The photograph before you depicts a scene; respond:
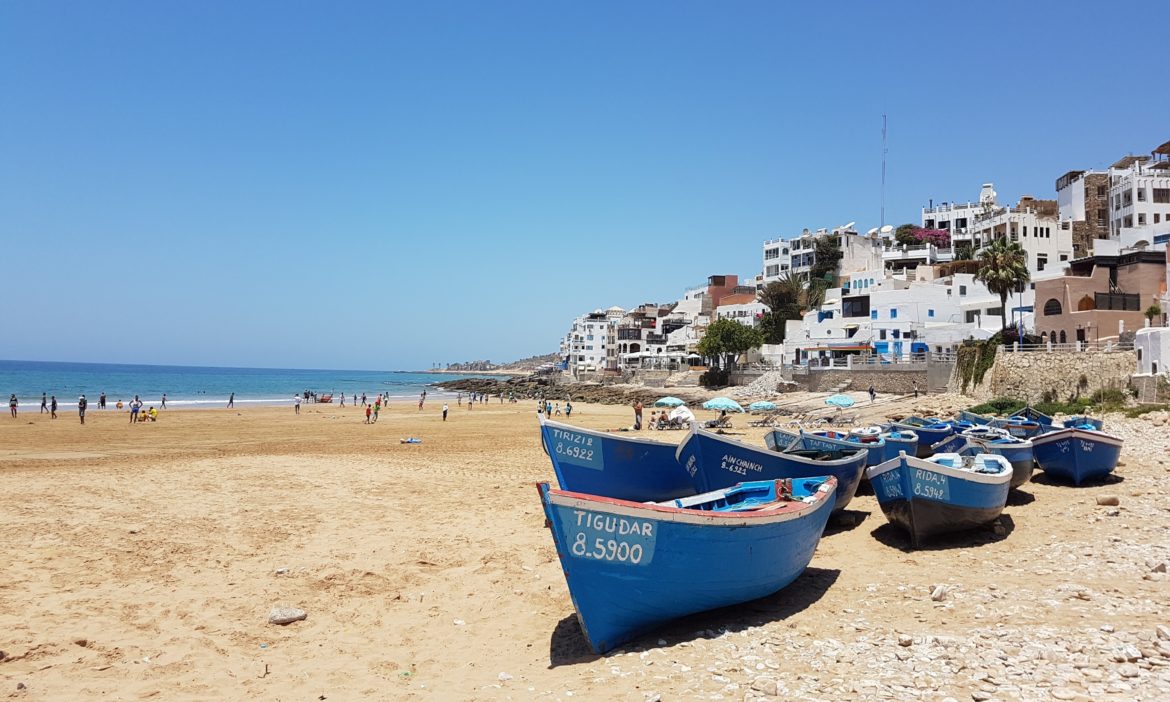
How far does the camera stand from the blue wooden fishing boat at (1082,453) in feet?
53.7

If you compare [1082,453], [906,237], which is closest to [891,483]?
[1082,453]

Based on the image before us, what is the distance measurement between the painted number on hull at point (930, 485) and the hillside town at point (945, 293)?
26.4 metres

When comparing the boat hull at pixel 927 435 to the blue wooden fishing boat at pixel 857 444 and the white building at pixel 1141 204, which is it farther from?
the white building at pixel 1141 204

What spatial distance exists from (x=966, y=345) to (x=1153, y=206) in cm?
3381

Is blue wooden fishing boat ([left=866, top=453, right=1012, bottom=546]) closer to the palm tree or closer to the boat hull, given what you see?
the boat hull

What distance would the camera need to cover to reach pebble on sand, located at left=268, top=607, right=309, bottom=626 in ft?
30.0

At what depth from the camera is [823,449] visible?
15359 millimetres

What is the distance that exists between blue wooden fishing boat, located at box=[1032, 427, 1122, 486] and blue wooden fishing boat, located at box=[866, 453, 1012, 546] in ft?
19.3

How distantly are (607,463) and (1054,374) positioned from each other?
30364 millimetres

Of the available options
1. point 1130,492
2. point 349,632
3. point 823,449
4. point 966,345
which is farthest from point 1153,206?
point 349,632

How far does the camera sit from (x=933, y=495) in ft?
37.7

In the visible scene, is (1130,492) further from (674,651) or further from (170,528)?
(170,528)

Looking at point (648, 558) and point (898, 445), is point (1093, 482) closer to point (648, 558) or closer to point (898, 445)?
point (898, 445)

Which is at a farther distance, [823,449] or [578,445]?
[823,449]
